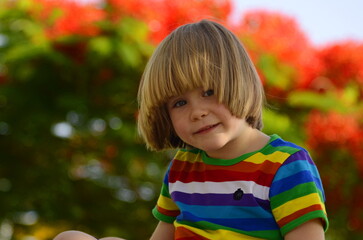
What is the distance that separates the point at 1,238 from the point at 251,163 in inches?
170

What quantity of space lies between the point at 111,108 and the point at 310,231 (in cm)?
366

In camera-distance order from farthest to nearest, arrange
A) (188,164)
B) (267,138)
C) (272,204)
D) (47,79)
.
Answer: (47,79), (188,164), (267,138), (272,204)

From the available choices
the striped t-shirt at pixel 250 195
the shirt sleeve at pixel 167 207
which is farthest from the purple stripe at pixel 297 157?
the shirt sleeve at pixel 167 207

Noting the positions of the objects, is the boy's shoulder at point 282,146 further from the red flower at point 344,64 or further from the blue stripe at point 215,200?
the red flower at point 344,64

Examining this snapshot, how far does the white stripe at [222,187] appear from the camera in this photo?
70.1 inches

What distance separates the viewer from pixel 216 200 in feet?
6.13

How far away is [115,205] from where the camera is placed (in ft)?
18.2

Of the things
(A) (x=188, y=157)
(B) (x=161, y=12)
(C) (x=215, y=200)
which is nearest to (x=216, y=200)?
(C) (x=215, y=200)

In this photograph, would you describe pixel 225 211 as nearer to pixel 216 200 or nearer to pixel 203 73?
pixel 216 200

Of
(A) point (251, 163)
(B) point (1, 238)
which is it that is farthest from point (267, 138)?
(B) point (1, 238)

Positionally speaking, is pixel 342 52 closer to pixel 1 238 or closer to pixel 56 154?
pixel 56 154

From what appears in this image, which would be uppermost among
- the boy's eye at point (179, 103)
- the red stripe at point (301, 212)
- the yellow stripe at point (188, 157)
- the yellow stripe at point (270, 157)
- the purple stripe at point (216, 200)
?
the boy's eye at point (179, 103)

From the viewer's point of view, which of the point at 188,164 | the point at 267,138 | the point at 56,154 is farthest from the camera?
the point at 56,154

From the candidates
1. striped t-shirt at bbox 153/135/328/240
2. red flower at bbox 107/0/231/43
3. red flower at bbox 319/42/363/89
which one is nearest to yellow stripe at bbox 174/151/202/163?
striped t-shirt at bbox 153/135/328/240
